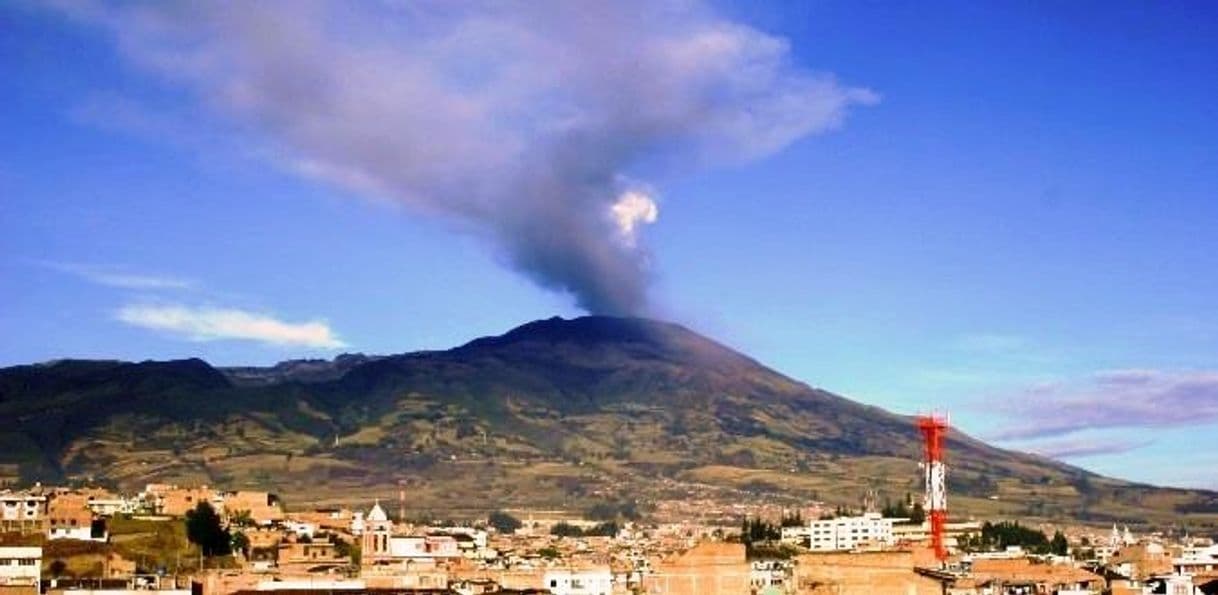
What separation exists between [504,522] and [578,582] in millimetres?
96553

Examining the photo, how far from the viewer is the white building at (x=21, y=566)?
205 feet

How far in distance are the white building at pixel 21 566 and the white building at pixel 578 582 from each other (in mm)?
25629

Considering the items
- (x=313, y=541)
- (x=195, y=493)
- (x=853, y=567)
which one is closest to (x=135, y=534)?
(x=313, y=541)

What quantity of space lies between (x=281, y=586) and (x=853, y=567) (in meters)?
24.0

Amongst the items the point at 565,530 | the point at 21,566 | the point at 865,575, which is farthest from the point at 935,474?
the point at 565,530

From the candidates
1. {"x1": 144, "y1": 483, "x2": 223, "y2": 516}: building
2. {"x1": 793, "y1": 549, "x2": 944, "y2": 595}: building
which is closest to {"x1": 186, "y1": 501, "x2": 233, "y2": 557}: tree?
{"x1": 144, "y1": 483, "x2": 223, "y2": 516}: building

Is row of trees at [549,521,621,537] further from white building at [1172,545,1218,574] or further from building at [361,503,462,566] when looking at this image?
white building at [1172,545,1218,574]

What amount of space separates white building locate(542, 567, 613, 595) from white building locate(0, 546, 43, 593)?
25629 millimetres

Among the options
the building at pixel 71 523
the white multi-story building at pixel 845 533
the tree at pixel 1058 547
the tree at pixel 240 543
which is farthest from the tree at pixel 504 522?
the building at pixel 71 523

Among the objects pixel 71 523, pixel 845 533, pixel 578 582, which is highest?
pixel 71 523

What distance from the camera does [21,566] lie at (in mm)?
65188

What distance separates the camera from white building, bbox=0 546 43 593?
2459 inches

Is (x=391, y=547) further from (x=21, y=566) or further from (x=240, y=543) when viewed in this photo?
(x=21, y=566)

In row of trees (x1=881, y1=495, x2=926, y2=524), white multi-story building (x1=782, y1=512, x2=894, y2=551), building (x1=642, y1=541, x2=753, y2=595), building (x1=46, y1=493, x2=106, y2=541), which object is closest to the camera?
building (x1=642, y1=541, x2=753, y2=595)
